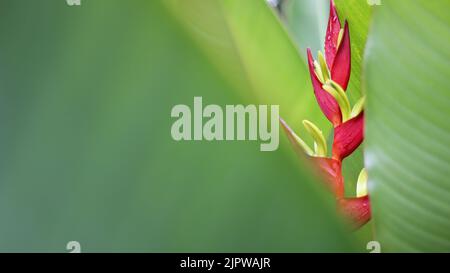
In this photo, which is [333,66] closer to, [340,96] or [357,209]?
[340,96]

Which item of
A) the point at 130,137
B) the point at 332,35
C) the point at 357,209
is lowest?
the point at 357,209

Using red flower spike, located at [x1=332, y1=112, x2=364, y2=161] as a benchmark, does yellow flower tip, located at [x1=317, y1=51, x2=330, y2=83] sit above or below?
above

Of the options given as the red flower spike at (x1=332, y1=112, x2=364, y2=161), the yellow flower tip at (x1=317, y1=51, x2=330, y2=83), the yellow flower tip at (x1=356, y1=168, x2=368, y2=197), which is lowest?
the yellow flower tip at (x1=356, y1=168, x2=368, y2=197)

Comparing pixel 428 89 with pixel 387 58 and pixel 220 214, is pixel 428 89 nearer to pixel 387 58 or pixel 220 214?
pixel 387 58

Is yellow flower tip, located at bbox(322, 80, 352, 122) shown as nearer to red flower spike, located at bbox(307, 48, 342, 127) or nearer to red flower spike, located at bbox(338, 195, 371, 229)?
red flower spike, located at bbox(307, 48, 342, 127)

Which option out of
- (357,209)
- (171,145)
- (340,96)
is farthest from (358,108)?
(171,145)

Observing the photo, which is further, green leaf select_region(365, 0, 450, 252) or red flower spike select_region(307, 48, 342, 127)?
red flower spike select_region(307, 48, 342, 127)

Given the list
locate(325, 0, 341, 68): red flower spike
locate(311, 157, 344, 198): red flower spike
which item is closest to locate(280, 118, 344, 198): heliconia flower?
locate(311, 157, 344, 198): red flower spike
